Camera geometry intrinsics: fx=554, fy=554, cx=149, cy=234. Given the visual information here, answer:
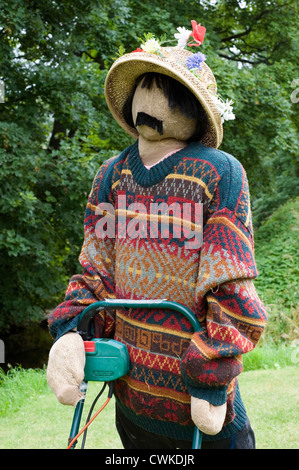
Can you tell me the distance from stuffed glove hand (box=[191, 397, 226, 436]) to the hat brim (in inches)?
35.5

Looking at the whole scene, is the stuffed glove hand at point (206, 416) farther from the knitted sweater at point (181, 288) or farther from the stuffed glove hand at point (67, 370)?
the stuffed glove hand at point (67, 370)

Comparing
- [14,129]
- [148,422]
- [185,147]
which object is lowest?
[14,129]

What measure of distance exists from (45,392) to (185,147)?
156 inches

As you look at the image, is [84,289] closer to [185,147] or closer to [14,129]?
[185,147]

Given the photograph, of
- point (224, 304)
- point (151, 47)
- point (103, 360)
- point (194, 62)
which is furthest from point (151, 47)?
point (103, 360)

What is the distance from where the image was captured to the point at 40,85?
685 cm

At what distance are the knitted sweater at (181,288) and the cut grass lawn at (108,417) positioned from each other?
80.6 inches

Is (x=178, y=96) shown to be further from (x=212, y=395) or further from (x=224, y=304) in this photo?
(x=212, y=395)

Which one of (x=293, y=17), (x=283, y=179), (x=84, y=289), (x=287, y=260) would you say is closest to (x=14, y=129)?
(x=84, y=289)

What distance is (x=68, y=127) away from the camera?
7.27 m

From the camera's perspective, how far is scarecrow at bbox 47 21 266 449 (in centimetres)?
170

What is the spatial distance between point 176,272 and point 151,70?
70 centimetres

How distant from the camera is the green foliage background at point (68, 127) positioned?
646cm

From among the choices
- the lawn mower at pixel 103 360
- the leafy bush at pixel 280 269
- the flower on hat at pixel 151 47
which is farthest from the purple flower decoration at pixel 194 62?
the leafy bush at pixel 280 269
